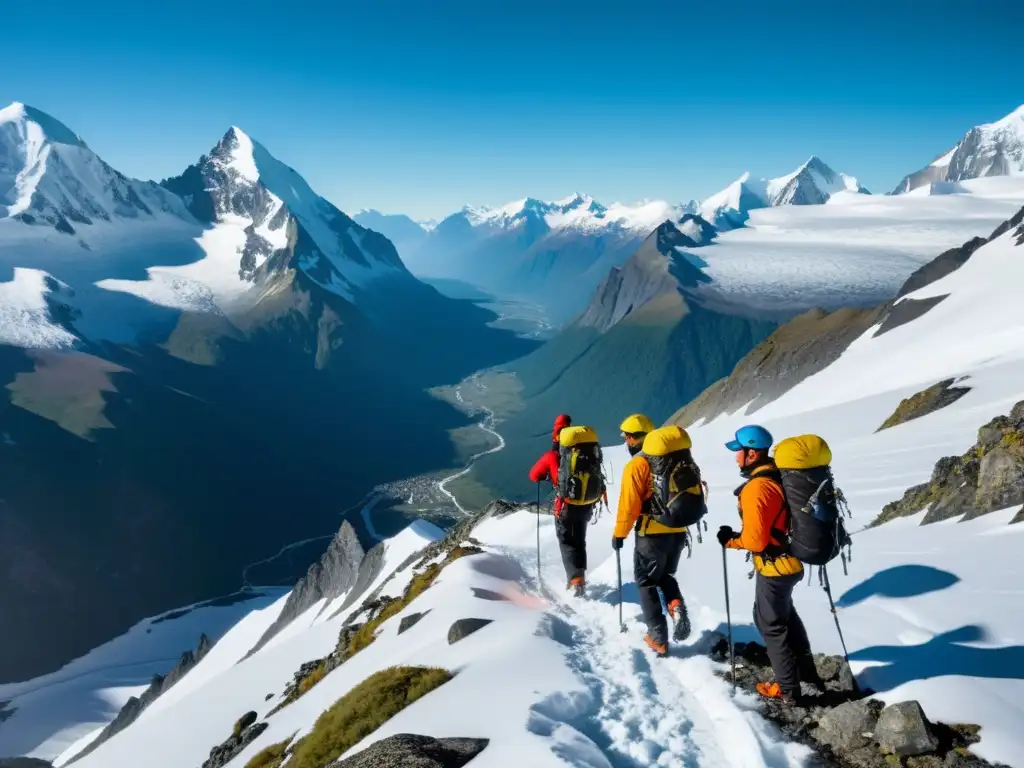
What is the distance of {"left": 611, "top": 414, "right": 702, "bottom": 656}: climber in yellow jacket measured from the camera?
38.5 ft

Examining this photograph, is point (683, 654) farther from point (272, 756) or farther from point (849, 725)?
point (272, 756)

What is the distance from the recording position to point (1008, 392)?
26469mm

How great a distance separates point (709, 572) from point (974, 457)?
827 cm

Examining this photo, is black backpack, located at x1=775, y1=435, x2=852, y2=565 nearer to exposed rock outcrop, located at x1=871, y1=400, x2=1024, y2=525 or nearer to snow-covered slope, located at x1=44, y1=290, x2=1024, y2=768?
snow-covered slope, located at x1=44, y1=290, x2=1024, y2=768

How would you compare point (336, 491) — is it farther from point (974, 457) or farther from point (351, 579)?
point (974, 457)

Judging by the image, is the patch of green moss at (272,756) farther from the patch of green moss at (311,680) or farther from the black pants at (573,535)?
the black pants at (573,535)

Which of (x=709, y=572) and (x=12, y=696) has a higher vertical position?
(x=709, y=572)

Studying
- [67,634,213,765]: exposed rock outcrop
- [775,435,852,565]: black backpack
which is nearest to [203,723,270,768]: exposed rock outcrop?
[775,435,852,565]: black backpack

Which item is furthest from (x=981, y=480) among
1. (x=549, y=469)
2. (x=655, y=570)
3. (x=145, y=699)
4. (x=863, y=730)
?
(x=145, y=699)

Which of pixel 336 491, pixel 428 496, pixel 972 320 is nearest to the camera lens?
pixel 972 320

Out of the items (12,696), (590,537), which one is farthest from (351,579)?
(12,696)

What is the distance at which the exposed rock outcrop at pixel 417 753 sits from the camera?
8578 millimetres

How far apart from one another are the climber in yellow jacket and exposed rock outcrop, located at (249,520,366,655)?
49172 millimetres

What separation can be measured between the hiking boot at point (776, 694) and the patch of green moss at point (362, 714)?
5819 millimetres
